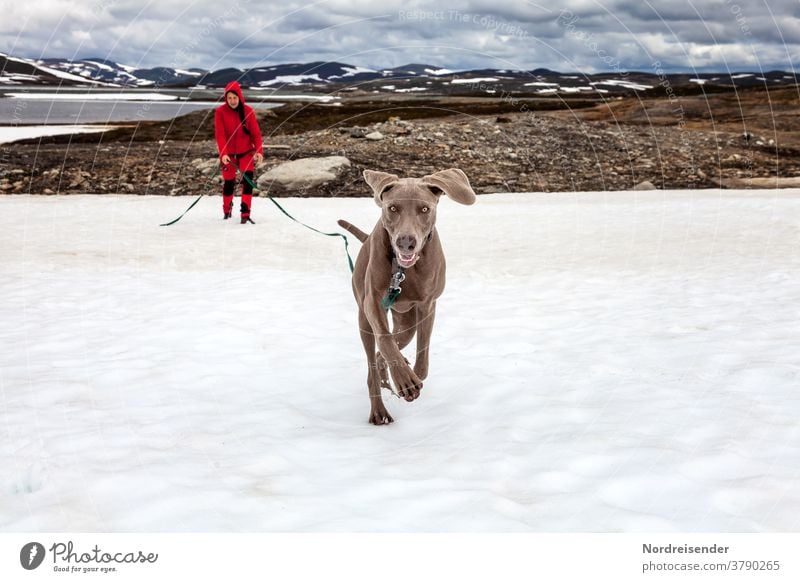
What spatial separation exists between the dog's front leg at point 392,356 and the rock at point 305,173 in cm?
1735

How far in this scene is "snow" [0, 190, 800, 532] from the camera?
4461 mm

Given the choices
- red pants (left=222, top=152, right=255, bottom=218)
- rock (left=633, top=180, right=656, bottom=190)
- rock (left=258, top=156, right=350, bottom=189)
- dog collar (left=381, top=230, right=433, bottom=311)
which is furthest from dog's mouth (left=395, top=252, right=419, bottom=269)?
rock (left=633, top=180, right=656, bottom=190)

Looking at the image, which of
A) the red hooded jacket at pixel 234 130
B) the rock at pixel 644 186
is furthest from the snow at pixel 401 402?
the rock at pixel 644 186

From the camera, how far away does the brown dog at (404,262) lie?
16.5 ft

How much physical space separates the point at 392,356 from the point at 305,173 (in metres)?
18.4

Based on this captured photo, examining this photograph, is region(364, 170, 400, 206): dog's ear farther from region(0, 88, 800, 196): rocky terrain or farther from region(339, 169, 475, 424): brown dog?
region(0, 88, 800, 196): rocky terrain

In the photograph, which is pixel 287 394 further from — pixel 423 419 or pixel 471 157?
pixel 471 157

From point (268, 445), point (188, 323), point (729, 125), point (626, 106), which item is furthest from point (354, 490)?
point (626, 106)

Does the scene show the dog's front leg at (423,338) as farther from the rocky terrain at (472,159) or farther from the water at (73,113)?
the water at (73,113)

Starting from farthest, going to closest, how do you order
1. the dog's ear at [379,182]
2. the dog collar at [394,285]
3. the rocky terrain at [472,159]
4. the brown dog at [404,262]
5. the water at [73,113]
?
the water at [73,113], the rocky terrain at [472,159], the dog's ear at [379,182], the dog collar at [394,285], the brown dog at [404,262]

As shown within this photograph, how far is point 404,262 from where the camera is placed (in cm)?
486

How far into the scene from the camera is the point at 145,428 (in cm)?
580

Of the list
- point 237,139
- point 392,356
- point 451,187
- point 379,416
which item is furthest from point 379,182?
point 237,139

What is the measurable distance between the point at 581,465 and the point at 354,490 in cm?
170
